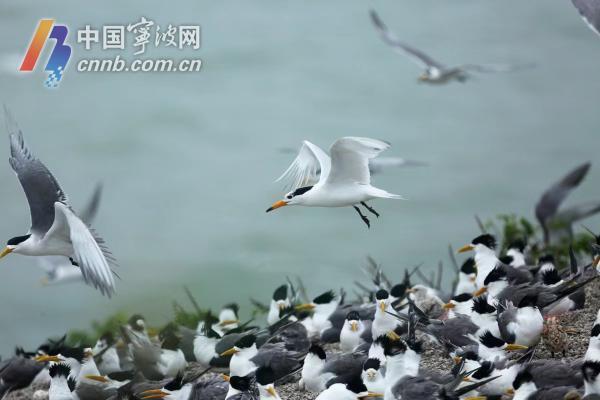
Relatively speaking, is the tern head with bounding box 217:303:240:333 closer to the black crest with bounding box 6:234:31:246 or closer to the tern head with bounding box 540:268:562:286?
the black crest with bounding box 6:234:31:246

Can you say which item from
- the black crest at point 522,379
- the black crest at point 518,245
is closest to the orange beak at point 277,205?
the black crest at point 522,379

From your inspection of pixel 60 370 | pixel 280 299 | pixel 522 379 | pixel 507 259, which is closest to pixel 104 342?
pixel 60 370

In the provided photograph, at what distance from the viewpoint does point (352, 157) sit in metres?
7.27

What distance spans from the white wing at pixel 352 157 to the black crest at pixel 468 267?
2358 mm

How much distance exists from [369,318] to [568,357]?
1874 mm

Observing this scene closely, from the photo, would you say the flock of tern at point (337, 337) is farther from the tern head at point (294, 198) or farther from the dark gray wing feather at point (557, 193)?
the dark gray wing feather at point (557, 193)

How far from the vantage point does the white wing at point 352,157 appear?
7.04 meters

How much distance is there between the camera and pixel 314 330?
8914mm

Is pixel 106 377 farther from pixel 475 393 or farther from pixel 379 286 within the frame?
pixel 475 393

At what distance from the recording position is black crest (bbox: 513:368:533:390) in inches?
239

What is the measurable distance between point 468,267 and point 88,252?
362cm

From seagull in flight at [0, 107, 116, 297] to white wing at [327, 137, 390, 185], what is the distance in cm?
149

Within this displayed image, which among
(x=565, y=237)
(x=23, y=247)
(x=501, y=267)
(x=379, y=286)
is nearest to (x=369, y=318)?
(x=379, y=286)

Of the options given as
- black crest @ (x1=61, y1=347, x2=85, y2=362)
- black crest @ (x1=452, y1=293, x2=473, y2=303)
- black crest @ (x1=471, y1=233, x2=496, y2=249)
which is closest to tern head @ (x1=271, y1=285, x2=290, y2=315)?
black crest @ (x1=471, y1=233, x2=496, y2=249)
